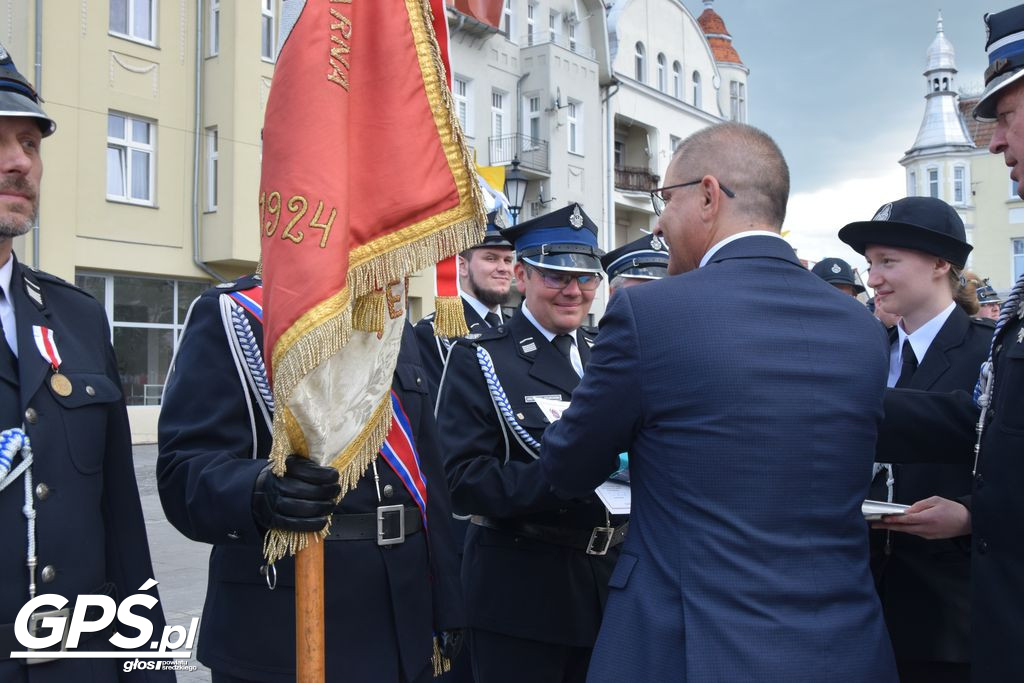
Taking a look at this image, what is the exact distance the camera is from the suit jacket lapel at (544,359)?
148 inches

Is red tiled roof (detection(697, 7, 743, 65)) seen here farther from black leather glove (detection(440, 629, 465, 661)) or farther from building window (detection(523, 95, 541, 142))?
black leather glove (detection(440, 629, 465, 661))

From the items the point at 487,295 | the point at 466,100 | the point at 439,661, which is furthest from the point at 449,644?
the point at 466,100

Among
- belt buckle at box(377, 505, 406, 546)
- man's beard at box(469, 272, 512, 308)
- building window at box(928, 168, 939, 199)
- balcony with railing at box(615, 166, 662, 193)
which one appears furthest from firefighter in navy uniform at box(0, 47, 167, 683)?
building window at box(928, 168, 939, 199)

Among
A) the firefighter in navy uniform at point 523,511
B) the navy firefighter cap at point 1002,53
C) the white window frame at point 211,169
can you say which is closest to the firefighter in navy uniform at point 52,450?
the firefighter in navy uniform at point 523,511

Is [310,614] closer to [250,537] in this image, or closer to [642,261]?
[250,537]

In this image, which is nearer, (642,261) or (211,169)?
(642,261)

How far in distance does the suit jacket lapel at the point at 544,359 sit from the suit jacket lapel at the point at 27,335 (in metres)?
1.80

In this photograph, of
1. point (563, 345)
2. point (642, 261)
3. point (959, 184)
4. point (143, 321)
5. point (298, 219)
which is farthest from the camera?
point (959, 184)

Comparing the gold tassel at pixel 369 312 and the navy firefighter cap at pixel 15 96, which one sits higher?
the navy firefighter cap at pixel 15 96

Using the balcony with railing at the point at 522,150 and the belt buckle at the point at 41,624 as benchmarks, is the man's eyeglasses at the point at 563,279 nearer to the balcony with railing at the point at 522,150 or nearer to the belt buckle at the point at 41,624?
the belt buckle at the point at 41,624

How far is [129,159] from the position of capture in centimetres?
1675

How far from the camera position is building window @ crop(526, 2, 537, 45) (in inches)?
997

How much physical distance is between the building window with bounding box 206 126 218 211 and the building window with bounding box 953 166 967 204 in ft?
105

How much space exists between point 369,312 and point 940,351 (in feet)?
7.09
